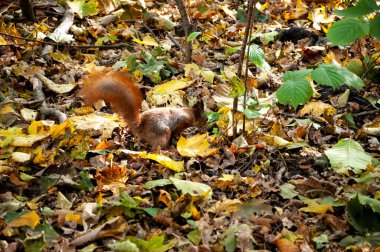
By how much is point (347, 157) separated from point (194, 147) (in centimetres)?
98

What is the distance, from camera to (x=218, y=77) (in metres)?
4.62

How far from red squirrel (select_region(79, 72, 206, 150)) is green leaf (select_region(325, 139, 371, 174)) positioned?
1006 millimetres

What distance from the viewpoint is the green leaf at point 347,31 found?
316 centimetres

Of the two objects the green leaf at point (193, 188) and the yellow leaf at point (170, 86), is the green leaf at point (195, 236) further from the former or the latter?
the yellow leaf at point (170, 86)

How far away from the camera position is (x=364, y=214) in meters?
2.81

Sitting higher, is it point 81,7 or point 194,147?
point 81,7

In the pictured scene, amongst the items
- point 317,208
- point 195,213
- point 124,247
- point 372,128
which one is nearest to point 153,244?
point 124,247

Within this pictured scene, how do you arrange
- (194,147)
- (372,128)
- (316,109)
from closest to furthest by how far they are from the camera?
(194,147), (372,128), (316,109)

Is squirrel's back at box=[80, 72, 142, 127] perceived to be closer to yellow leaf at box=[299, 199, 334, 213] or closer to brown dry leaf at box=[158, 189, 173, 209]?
brown dry leaf at box=[158, 189, 173, 209]

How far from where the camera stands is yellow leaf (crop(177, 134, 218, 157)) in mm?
3402

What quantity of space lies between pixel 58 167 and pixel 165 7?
11.3ft

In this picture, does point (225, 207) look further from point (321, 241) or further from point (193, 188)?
point (321, 241)

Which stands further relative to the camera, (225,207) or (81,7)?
(81,7)

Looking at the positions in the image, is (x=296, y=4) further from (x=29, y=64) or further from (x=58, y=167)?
(x=58, y=167)
